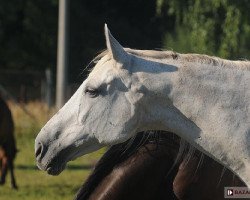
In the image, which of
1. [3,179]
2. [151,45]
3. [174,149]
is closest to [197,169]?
[174,149]

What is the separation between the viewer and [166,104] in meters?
4.63

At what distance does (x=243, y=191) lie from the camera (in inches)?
223

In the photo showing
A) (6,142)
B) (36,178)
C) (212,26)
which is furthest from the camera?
(212,26)

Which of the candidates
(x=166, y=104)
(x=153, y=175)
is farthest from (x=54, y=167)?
(x=153, y=175)

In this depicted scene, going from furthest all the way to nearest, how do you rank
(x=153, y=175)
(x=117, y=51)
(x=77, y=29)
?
(x=77, y=29)
(x=153, y=175)
(x=117, y=51)

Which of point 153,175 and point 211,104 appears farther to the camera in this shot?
point 153,175

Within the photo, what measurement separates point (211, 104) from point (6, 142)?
9.95 meters

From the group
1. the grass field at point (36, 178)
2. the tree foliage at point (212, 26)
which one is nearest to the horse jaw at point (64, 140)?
the grass field at point (36, 178)

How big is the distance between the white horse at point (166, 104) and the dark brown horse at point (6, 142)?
29.4ft

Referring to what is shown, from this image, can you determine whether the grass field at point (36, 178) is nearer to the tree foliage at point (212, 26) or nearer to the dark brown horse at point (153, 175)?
the dark brown horse at point (153, 175)

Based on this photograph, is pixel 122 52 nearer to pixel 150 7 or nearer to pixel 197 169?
pixel 197 169

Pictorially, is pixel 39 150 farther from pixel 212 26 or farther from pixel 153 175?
pixel 212 26

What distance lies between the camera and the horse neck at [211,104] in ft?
15.0

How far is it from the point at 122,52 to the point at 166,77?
10.2 inches
